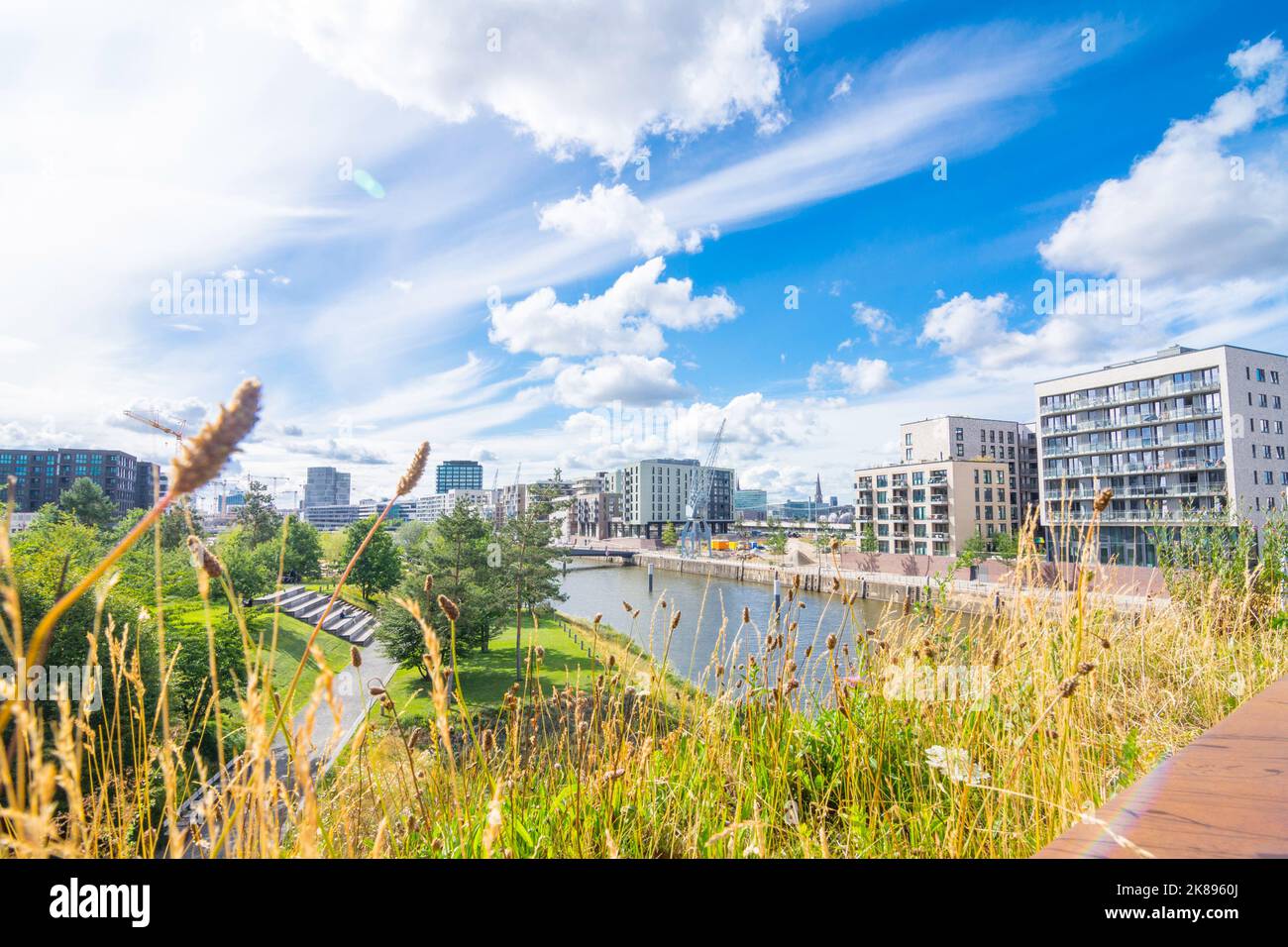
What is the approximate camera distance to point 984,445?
6053cm

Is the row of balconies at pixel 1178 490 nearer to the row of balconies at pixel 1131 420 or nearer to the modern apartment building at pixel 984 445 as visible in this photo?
the row of balconies at pixel 1131 420

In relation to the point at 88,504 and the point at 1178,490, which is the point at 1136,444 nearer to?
the point at 1178,490

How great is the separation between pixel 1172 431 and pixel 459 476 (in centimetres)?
6671

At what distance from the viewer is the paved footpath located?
51.3 inches

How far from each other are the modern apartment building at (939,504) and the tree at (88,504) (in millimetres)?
56422

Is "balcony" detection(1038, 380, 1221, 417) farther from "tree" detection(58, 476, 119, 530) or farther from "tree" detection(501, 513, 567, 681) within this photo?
"tree" detection(58, 476, 119, 530)

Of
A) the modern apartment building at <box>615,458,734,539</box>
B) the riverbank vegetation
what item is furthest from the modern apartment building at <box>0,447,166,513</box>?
the modern apartment building at <box>615,458,734,539</box>

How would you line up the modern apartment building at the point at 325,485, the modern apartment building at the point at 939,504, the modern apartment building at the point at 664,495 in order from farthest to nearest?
the modern apartment building at the point at 664,495, the modern apartment building at the point at 939,504, the modern apartment building at the point at 325,485

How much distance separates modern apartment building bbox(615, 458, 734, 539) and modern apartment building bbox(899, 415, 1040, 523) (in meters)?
54.5

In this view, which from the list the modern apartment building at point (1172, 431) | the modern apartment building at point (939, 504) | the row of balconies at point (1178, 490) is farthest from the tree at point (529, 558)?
the modern apartment building at point (939, 504)

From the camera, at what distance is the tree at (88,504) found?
31448 millimetres
